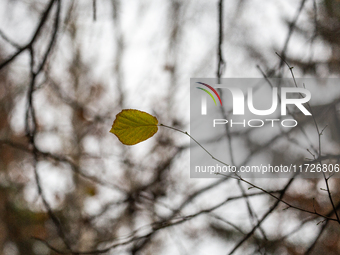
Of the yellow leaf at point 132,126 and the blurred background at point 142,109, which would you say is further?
the blurred background at point 142,109

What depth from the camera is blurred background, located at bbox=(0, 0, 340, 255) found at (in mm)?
556

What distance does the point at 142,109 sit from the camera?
618 mm

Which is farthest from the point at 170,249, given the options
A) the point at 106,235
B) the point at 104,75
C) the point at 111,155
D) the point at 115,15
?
the point at 115,15

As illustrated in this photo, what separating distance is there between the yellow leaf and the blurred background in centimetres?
15

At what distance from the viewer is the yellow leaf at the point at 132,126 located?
0.45m

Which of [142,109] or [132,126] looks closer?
[132,126]

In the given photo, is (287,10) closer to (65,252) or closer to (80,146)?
(80,146)

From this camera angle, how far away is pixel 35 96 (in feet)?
2.11

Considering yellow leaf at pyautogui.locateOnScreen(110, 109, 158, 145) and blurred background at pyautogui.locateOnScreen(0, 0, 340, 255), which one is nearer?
yellow leaf at pyautogui.locateOnScreen(110, 109, 158, 145)

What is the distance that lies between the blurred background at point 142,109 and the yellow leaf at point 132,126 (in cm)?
15

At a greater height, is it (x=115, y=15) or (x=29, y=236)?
(x=115, y=15)

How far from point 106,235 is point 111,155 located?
0.19 meters

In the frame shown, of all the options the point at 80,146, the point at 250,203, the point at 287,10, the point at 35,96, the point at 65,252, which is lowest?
the point at 65,252

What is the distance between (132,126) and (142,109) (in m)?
0.17
